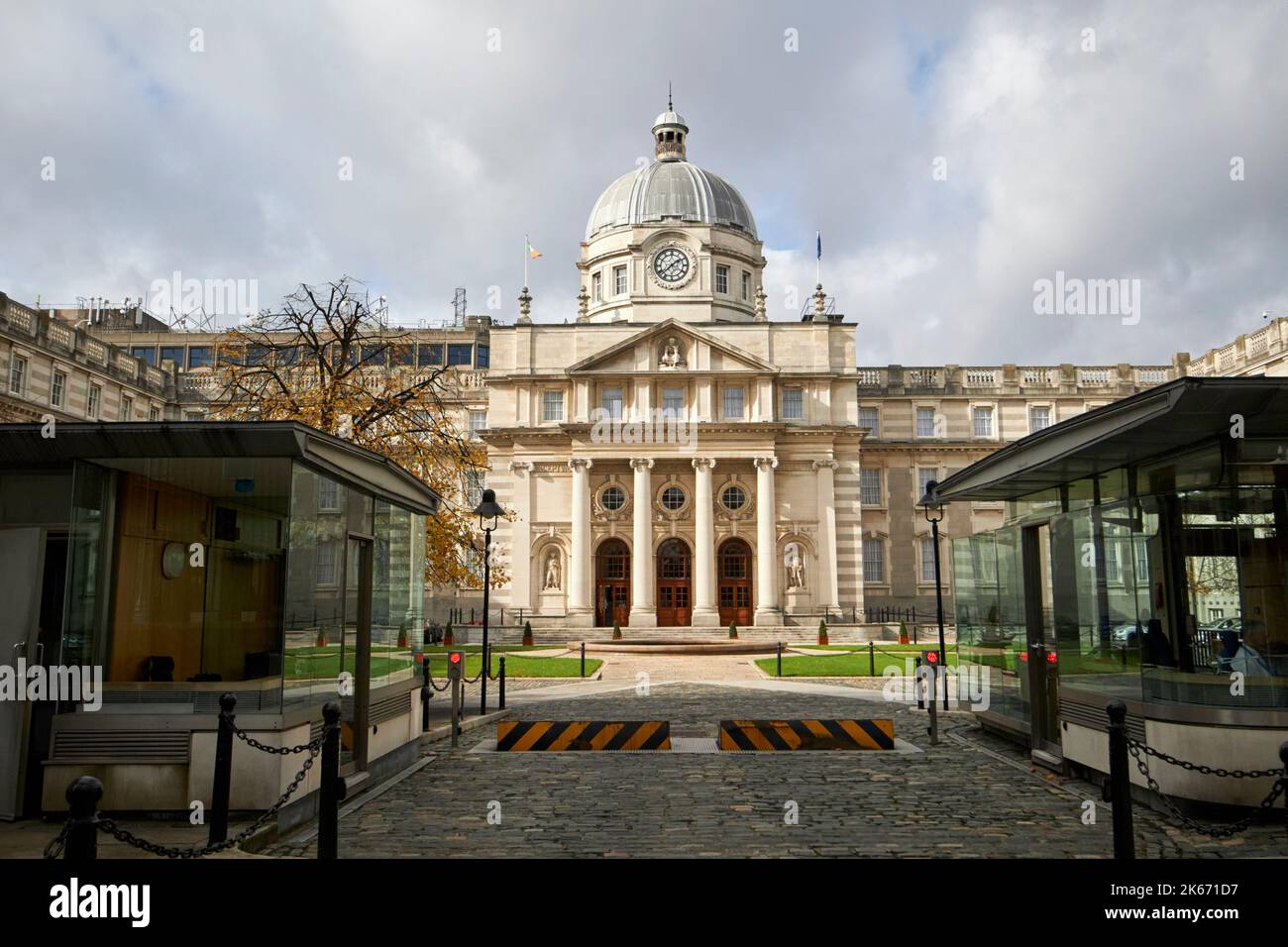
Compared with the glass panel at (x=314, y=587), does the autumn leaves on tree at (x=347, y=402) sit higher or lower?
higher

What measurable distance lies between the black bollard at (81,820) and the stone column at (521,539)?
44491 millimetres

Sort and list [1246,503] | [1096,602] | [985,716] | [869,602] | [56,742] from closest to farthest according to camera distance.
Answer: [56,742]
[1246,503]
[1096,602]
[985,716]
[869,602]

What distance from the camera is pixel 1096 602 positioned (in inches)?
462

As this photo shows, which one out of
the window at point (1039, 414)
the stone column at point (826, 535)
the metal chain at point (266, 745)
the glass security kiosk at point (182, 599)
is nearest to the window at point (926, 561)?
the stone column at point (826, 535)

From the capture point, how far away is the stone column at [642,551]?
156ft

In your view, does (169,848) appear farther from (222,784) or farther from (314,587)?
(314,587)

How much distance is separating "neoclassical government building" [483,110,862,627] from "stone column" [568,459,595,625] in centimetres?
8

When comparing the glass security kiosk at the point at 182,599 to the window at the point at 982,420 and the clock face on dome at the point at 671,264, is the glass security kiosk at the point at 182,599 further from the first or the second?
the window at the point at 982,420

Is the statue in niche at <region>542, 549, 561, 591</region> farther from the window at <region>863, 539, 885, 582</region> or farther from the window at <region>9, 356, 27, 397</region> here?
the window at <region>9, 356, 27, 397</region>

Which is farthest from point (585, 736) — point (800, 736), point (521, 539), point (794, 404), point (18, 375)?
point (794, 404)

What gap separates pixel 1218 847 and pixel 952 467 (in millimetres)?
50112
